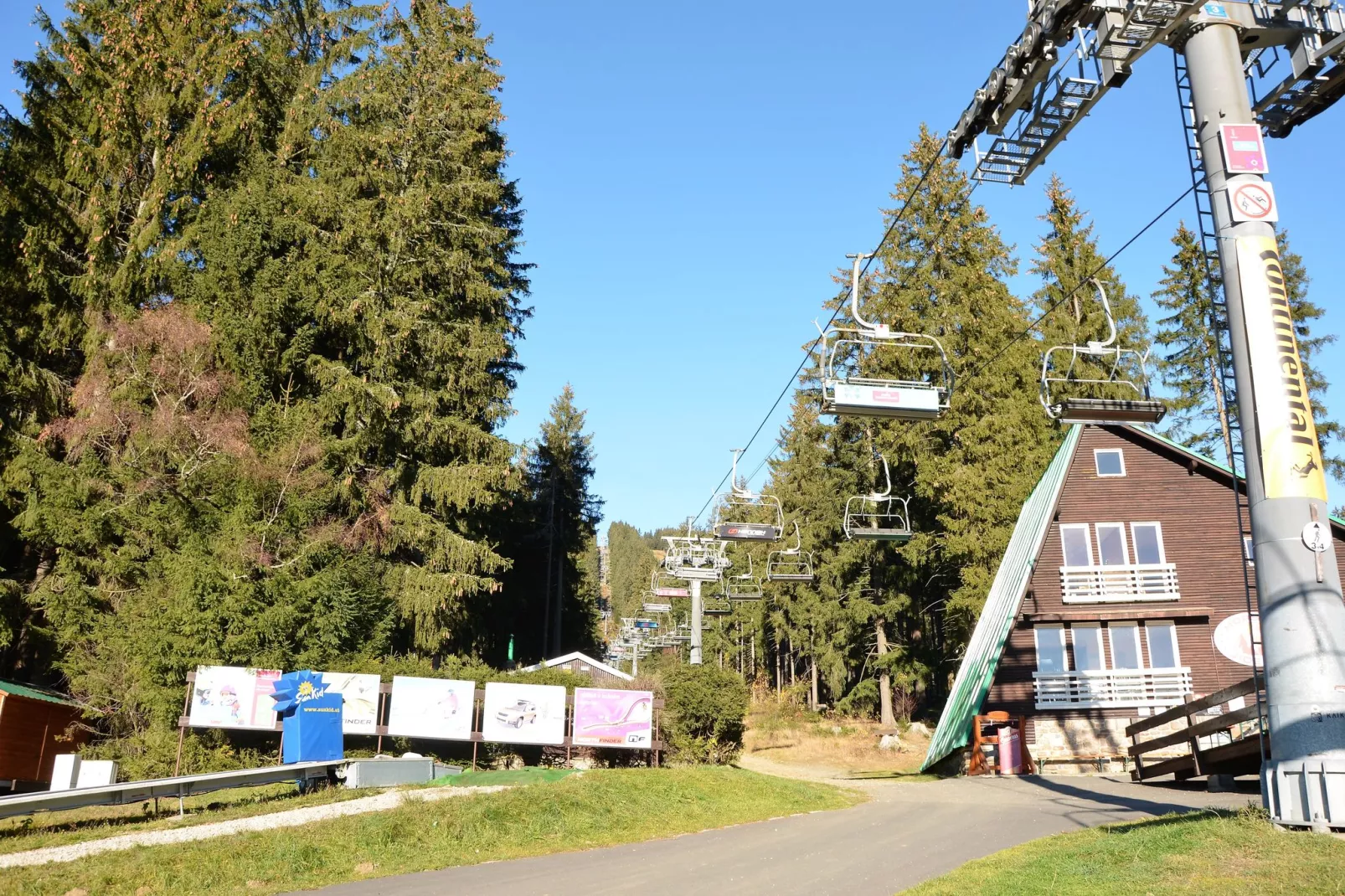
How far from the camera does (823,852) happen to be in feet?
39.3

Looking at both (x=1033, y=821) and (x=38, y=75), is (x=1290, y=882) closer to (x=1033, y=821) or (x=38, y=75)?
(x=1033, y=821)

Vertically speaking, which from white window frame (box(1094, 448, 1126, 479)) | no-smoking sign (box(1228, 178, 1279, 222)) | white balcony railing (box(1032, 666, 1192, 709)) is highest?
white window frame (box(1094, 448, 1126, 479))

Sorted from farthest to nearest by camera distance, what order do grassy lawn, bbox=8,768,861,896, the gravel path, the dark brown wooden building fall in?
the dark brown wooden building
the gravel path
grassy lawn, bbox=8,768,861,896

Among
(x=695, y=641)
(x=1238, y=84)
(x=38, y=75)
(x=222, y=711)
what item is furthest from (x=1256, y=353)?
(x=38, y=75)

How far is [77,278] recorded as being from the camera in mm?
25516

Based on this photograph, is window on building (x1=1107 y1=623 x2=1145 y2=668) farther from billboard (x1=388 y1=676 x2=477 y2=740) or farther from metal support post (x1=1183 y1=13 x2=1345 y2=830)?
billboard (x1=388 y1=676 x2=477 y2=740)

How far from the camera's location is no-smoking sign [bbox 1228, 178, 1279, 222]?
1020 cm

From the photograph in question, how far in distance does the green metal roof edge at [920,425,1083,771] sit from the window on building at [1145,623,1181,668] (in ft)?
13.3

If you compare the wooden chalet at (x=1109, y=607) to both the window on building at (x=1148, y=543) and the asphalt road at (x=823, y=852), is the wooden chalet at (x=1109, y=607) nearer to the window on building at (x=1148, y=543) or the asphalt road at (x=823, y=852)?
the window on building at (x=1148, y=543)

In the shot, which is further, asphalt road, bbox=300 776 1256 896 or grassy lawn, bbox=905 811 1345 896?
asphalt road, bbox=300 776 1256 896

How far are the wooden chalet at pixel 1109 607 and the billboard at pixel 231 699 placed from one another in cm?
1659

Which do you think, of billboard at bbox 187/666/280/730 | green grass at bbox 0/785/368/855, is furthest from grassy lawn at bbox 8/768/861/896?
billboard at bbox 187/666/280/730

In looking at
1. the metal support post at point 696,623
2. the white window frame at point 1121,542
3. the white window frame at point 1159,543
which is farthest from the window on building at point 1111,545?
the metal support post at point 696,623

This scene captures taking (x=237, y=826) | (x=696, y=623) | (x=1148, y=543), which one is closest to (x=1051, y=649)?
(x=1148, y=543)
